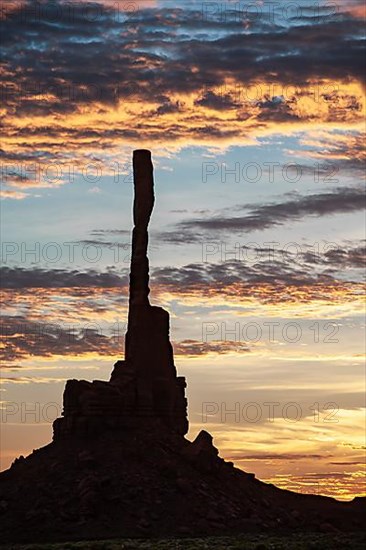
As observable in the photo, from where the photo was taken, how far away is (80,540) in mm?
113625

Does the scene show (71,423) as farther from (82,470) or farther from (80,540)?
(80,540)

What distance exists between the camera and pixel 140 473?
123438 millimetres

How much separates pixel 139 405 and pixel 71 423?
7.54 metres

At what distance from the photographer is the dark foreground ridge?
11744 cm

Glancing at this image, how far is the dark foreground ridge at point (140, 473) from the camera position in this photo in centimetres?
11744

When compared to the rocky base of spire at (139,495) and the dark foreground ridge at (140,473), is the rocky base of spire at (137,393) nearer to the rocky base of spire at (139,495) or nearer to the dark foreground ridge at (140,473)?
the dark foreground ridge at (140,473)

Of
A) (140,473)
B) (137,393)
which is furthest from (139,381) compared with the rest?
(140,473)

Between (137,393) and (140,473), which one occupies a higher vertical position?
(137,393)

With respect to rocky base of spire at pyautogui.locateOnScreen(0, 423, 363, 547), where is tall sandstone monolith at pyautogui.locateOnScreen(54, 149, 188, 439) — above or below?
above

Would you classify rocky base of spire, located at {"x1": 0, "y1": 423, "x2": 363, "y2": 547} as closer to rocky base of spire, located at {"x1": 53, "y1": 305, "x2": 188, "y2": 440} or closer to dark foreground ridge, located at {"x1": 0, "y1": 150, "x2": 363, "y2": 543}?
dark foreground ridge, located at {"x1": 0, "y1": 150, "x2": 363, "y2": 543}

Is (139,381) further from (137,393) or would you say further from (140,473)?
(140,473)

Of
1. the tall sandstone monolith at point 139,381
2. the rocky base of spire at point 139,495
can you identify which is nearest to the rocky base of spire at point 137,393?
the tall sandstone monolith at point 139,381

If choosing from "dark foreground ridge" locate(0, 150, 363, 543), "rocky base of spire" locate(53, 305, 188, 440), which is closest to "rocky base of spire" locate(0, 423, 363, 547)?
"dark foreground ridge" locate(0, 150, 363, 543)

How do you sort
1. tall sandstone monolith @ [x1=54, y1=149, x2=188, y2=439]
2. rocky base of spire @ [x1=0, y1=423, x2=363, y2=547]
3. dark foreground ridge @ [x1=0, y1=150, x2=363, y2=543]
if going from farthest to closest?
1. tall sandstone monolith @ [x1=54, y1=149, x2=188, y2=439]
2. dark foreground ridge @ [x1=0, y1=150, x2=363, y2=543]
3. rocky base of spire @ [x1=0, y1=423, x2=363, y2=547]
